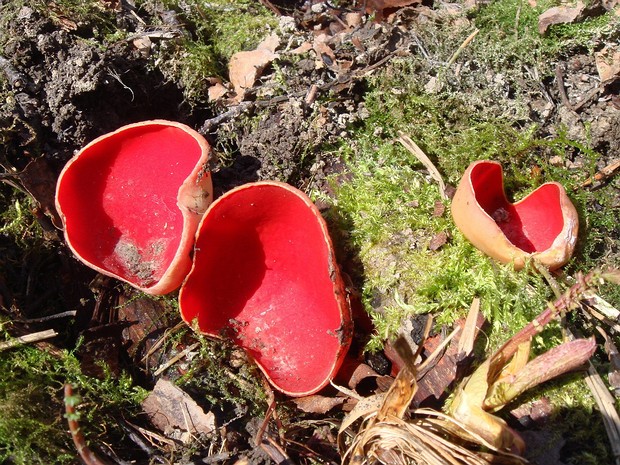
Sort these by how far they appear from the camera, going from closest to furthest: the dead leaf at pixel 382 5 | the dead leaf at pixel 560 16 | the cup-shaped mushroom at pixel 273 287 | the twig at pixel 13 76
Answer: the cup-shaped mushroom at pixel 273 287 → the twig at pixel 13 76 → the dead leaf at pixel 560 16 → the dead leaf at pixel 382 5

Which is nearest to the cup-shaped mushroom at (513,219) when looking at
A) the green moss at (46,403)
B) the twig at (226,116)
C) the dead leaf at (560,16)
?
the dead leaf at (560,16)

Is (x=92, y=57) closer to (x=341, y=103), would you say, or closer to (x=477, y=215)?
(x=341, y=103)

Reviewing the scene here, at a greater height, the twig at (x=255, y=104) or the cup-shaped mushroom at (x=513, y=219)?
the twig at (x=255, y=104)

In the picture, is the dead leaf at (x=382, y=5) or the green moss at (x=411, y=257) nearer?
the green moss at (x=411, y=257)

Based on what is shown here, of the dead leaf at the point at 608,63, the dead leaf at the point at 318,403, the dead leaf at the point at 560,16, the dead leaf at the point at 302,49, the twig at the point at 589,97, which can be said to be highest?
the dead leaf at the point at 302,49

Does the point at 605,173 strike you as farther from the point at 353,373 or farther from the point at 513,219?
the point at 353,373

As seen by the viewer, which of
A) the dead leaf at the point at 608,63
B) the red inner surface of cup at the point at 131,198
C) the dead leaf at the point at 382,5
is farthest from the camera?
the dead leaf at the point at 382,5

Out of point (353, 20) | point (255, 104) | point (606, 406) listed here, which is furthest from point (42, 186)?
point (606, 406)

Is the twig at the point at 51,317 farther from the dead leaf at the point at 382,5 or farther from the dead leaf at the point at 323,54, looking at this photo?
the dead leaf at the point at 382,5
